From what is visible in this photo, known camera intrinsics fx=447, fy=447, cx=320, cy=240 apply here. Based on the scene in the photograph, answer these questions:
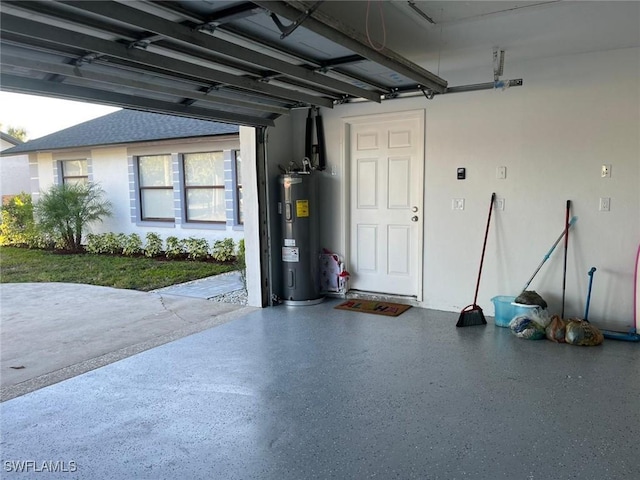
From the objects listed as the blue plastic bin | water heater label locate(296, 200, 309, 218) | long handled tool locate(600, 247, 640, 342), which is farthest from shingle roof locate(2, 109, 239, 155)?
long handled tool locate(600, 247, 640, 342)

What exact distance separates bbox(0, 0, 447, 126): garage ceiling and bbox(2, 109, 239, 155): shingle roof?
4033mm

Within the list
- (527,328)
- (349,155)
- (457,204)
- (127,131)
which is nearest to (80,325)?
(349,155)

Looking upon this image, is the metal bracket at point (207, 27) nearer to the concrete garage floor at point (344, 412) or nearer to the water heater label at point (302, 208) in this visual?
the concrete garage floor at point (344, 412)

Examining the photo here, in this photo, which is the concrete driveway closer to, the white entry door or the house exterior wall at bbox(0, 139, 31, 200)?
the white entry door

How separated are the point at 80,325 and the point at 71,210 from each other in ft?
18.4

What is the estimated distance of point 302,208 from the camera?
5.18 meters

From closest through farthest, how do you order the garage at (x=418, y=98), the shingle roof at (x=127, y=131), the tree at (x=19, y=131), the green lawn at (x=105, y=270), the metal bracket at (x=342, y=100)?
1. the garage at (x=418, y=98)
2. the metal bracket at (x=342, y=100)
3. the green lawn at (x=105, y=270)
4. the shingle roof at (x=127, y=131)
5. the tree at (x=19, y=131)

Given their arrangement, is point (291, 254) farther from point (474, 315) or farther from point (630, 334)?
point (630, 334)

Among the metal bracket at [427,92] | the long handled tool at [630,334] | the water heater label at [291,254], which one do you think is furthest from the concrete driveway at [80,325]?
the long handled tool at [630,334]

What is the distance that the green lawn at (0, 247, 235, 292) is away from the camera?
7025 millimetres

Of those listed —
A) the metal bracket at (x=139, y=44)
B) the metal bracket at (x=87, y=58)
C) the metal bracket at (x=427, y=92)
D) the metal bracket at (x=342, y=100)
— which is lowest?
the metal bracket at (x=87, y=58)

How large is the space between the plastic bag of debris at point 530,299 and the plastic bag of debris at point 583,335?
320 millimetres

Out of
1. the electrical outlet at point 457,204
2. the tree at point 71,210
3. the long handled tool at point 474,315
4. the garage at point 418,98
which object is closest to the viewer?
the garage at point 418,98

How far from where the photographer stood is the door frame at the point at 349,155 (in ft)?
15.9
